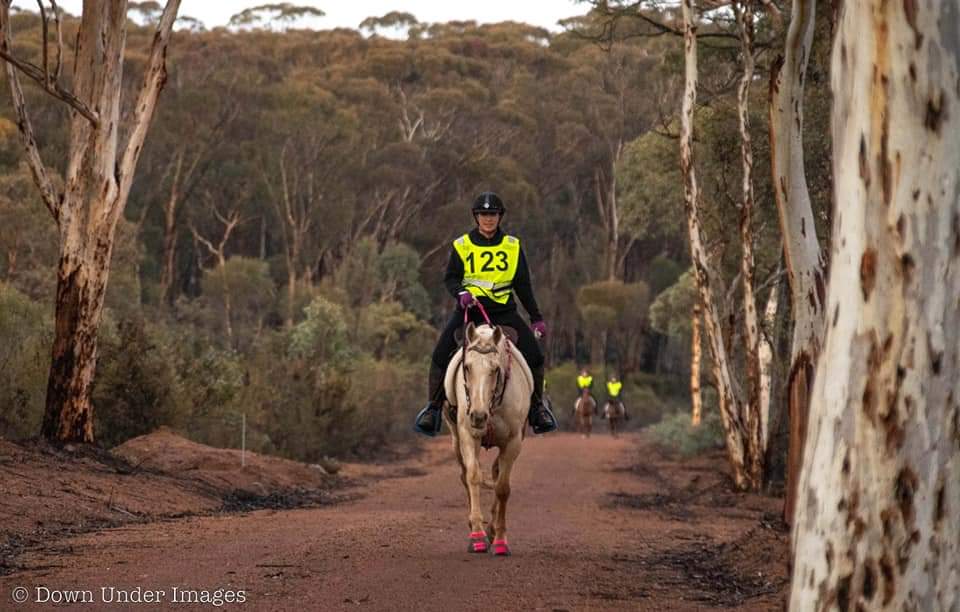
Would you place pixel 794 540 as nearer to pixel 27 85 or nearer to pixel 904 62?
pixel 904 62

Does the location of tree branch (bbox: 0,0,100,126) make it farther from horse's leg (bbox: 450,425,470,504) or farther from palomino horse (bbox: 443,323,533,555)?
palomino horse (bbox: 443,323,533,555)

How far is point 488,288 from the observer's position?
11.3 meters

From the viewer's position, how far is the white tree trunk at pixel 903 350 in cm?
527

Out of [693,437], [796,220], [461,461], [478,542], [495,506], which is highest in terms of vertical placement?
[796,220]

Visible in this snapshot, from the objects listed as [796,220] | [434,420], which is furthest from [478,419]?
[796,220]

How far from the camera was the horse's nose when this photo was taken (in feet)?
33.0

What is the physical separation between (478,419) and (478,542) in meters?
1.07

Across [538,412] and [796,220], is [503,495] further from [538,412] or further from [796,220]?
[796,220]

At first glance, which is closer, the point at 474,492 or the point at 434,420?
the point at 474,492

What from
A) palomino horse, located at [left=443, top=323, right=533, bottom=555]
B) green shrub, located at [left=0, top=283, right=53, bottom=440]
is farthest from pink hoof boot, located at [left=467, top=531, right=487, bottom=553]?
green shrub, located at [left=0, top=283, right=53, bottom=440]

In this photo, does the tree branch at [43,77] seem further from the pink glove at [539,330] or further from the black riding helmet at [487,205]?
the pink glove at [539,330]

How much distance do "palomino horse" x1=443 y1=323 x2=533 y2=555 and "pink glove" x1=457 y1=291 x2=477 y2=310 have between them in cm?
35

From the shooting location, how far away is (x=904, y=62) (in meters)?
5.34

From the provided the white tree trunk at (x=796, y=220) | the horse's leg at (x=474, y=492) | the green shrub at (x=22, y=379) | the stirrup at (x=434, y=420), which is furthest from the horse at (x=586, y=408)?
the horse's leg at (x=474, y=492)
